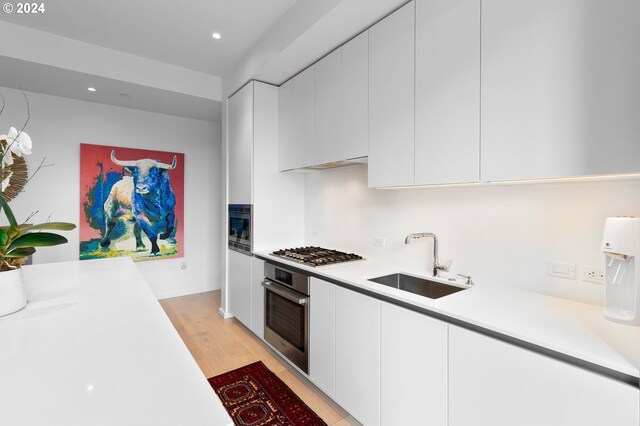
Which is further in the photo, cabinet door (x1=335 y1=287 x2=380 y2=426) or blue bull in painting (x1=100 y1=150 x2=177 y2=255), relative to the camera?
blue bull in painting (x1=100 y1=150 x2=177 y2=255)

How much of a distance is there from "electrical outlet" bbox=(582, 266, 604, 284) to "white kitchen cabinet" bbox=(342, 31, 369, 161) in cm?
136

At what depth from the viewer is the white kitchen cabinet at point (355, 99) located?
213 centimetres

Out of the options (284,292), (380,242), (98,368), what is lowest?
(284,292)

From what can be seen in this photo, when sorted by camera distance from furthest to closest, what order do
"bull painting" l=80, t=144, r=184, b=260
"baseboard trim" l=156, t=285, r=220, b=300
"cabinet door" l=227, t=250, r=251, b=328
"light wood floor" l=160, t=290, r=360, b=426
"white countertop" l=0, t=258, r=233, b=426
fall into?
"baseboard trim" l=156, t=285, r=220, b=300 < "bull painting" l=80, t=144, r=184, b=260 < "cabinet door" l=227, t=250, r=251, b=328 < "light wood floor" l=160, t=290, r=360, b=426 < "white countertop" l=0, t=258, r=233, b=426

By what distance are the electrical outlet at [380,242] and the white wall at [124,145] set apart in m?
2.98

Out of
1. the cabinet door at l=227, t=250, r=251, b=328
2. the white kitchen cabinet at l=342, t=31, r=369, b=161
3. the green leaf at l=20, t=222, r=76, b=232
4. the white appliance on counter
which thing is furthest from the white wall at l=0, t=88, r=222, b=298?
the white appliance on counter

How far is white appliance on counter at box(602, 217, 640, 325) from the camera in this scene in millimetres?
1120

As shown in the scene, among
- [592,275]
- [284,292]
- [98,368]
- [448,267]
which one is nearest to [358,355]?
[448,267]

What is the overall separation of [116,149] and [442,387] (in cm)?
435

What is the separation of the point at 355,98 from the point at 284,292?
1629mm

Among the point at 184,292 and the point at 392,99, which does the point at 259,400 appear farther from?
the point at 184,292

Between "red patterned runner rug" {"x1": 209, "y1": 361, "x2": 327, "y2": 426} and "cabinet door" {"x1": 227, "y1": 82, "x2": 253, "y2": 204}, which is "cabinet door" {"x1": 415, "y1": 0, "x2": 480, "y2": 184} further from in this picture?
"cabinet door" {"x1": 227, "y1": 82, "x2": 253, "y2": 204}

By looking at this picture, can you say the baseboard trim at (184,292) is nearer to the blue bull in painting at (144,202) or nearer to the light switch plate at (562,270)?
the blue bull in painting at (144,202)

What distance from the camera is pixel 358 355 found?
6.03 feet
